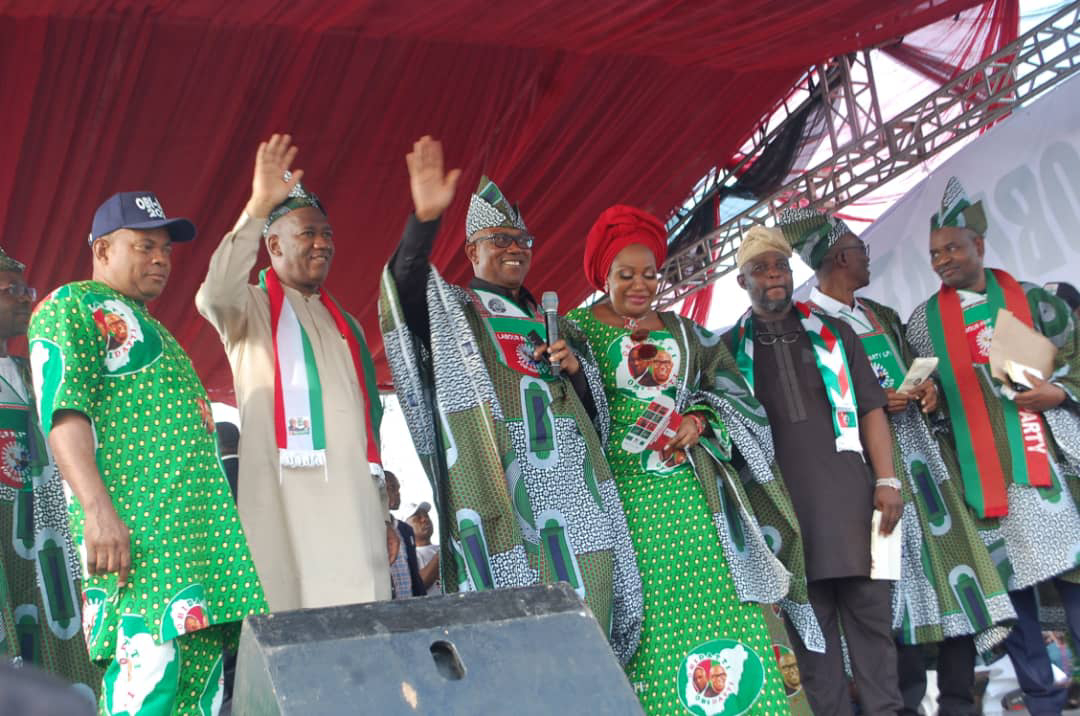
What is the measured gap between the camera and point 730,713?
3561mm

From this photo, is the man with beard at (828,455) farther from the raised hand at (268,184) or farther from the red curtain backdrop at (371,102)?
the raised hand at (268,184)

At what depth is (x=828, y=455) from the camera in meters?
4.14

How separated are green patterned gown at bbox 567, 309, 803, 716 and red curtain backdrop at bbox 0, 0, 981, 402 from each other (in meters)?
1.81

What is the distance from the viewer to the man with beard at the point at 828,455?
13.0ft

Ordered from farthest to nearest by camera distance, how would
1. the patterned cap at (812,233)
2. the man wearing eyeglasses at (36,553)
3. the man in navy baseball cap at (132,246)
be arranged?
the patterned cap at (812,233)
the man wearing eyeglasses at (36,553)
the man in navy baseball cap at (132,246)

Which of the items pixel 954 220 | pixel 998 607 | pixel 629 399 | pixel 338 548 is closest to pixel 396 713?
pixel 338 548

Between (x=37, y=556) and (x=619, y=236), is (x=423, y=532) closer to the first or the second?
(x=619, y=236)

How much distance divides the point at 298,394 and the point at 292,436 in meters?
0.12

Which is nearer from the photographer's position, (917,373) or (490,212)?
(490,212)

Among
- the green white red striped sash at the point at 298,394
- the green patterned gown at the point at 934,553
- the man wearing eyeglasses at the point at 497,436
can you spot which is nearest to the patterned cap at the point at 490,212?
the man wearing eyeglasses at the point at 497,436

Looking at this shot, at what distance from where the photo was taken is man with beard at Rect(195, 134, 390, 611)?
3.21 metres

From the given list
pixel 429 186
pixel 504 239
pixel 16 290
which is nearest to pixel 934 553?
pixel 504 239

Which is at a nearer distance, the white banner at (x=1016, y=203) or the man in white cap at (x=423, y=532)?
the white banner at (x=1016, y=203)

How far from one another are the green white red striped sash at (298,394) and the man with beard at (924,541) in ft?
5.91
